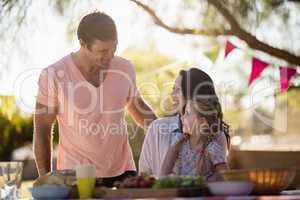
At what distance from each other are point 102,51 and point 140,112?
15.6 inches

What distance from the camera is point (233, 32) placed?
4766mm

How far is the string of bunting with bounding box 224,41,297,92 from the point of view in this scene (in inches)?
191

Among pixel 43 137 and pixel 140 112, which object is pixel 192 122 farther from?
pixel 43 137

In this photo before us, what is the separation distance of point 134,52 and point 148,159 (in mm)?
2150

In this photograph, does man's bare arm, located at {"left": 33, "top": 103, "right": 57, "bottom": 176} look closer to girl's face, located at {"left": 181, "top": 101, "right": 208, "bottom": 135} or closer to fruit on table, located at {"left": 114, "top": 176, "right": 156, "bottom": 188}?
girl's face, located at {"left": 181, "top": 101, "right": 208, "bottom": 135}

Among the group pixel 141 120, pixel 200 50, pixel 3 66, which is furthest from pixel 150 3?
pixel 141 120

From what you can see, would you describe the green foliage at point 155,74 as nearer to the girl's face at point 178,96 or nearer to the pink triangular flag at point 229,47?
the pink triangular flag at point 229,47

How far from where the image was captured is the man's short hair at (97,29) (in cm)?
294

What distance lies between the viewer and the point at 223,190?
7.51 ft

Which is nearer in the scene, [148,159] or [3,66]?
[148,159]

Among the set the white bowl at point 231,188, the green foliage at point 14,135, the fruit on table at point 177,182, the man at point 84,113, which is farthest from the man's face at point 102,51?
the green foliage at point 14,135

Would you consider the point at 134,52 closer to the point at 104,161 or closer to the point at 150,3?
the point at 150,3

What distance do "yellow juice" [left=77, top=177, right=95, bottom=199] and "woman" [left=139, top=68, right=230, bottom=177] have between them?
1.90 ft

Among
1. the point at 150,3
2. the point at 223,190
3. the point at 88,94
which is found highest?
the point at 150,3
